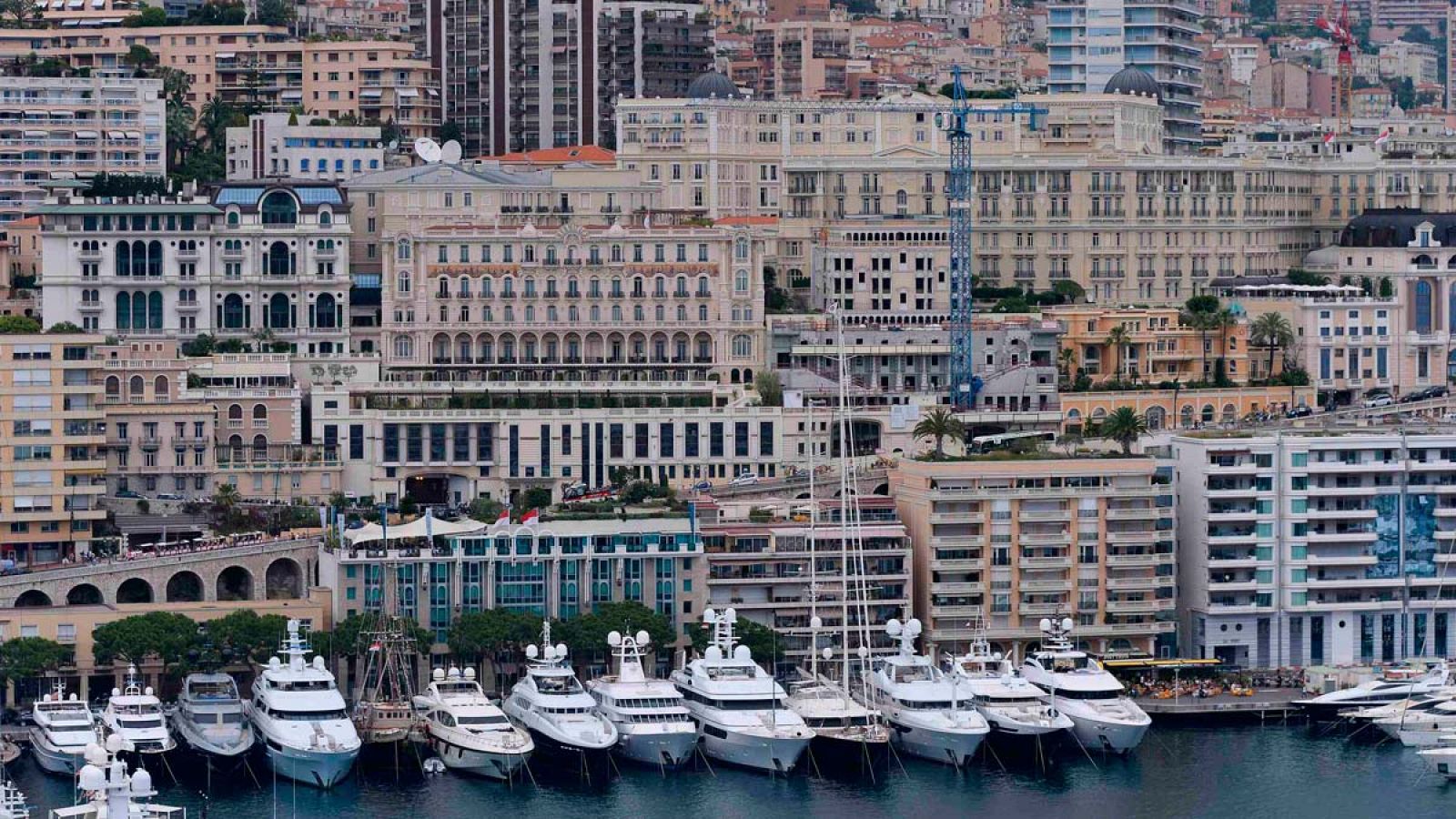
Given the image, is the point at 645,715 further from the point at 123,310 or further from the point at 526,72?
the point at 526,72

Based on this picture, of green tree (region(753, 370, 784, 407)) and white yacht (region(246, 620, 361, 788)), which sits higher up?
green tree (region(753, 370, 784, 407))

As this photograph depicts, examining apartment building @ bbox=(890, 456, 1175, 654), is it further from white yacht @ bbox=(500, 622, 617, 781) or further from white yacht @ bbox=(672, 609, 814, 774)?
white yacht @ bbox=(500, 622, 617, 781)

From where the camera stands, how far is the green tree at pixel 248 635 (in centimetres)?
11881

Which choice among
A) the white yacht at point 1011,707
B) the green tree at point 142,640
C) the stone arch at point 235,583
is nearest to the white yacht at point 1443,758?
the white yacht at point 1011,707

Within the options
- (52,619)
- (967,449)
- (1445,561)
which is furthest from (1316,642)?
(52,619)

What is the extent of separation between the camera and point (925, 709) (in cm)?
11731

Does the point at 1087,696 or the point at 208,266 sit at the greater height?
the point at 208,266

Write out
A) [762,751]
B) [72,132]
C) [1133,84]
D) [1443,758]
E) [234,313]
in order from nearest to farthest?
[762,751] → [1443,758] → [234,313] → [72,132] → [1133,84]

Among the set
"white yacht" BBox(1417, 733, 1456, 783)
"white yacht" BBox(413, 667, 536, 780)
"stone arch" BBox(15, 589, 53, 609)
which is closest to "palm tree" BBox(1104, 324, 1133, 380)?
"white yacht" BBox(1417, 733, 1456, 783)

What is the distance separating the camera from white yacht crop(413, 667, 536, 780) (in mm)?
112875

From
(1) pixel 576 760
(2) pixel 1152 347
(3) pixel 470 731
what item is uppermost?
(2) pixel 1152 347

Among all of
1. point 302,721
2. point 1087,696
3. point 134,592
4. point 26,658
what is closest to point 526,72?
point 134,592

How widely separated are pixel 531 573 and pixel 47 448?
1758cm

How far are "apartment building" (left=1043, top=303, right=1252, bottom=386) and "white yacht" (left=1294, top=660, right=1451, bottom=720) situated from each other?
110ft
